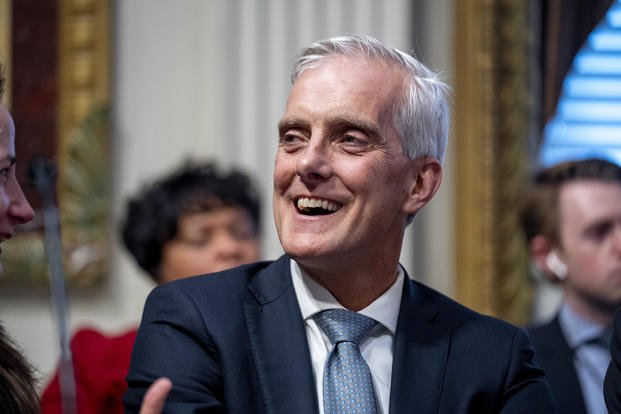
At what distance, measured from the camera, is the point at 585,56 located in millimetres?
4094

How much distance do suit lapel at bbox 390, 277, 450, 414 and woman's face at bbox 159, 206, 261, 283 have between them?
1.30 m

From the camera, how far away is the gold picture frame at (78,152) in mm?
4254

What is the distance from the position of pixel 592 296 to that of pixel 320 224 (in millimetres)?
1459

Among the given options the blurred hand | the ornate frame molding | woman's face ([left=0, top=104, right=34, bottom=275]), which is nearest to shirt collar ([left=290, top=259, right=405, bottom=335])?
the blurred hand

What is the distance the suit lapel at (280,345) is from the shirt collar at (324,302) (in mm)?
18

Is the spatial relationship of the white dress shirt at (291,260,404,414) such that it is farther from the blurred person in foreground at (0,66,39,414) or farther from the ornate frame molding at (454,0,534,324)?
the ornate frame molding at (454,0,534,324)

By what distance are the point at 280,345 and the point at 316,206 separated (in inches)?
10.4

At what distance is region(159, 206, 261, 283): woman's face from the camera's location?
3451mm

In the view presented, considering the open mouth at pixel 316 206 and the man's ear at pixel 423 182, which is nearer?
the open mouth at pixel 316 206

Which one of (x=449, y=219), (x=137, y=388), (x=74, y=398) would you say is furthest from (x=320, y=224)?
(x=449, y=219)

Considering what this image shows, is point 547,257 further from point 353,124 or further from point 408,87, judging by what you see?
point 353,124

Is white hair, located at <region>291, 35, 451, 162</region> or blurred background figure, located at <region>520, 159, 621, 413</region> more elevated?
white hair, located at <region>291, 35, 451, 162</region>

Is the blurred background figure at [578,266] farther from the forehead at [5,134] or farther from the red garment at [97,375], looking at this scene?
the forehead at [5,134]

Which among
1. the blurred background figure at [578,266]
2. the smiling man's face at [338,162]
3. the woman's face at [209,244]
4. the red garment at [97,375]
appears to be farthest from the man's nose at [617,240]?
the red garment at [97,375]
